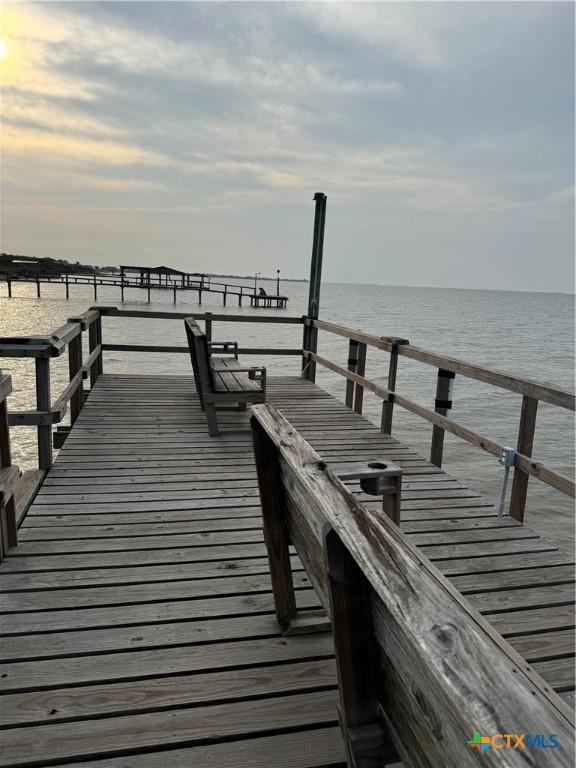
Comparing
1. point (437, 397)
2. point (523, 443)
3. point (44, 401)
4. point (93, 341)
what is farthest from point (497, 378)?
point (93, 341)

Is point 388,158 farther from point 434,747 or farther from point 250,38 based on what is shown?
point 434,747

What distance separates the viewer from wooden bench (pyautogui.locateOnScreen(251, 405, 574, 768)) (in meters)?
0.58

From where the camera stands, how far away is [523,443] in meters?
3.24

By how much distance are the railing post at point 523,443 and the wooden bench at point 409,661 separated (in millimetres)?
2141

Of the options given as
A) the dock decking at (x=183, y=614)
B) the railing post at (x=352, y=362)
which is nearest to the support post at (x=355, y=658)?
the dock decking at (x=183, y=614)

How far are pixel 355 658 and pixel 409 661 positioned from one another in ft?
0.87

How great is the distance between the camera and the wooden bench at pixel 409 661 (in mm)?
576

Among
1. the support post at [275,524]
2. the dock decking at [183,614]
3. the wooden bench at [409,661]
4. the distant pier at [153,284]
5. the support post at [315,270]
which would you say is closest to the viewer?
the wooden bench at [409,661]

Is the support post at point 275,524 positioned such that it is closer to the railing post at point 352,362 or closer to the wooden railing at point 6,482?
the wooden railing at point 6,482

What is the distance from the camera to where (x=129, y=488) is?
3.59 meters

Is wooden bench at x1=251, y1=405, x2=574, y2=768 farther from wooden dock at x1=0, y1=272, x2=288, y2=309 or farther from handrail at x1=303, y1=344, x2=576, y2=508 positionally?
wooden dock at x1=0, y1=272, x2=288, y2=309

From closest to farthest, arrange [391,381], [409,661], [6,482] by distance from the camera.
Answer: [409,661] → [6,482] → [391,381]

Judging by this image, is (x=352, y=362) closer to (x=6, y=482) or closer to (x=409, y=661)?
(x=6, y=482)

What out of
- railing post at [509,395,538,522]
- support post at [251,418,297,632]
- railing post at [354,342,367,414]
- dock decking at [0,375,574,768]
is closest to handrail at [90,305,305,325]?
railing post at [354,342,367,414]
